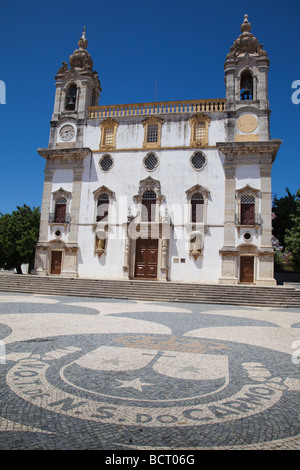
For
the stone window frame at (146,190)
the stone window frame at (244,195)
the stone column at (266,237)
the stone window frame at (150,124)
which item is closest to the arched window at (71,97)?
the stone window frame at (150,124)

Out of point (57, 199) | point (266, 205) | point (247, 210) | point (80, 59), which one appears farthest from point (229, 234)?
point (80, 59)

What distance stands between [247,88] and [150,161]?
8.98 metres

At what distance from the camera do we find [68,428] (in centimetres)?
295

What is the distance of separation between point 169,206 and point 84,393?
1968 cm

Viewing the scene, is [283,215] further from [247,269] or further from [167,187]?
[167,187]

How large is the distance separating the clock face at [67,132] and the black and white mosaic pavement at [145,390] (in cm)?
2078

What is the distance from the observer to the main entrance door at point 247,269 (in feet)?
69.4

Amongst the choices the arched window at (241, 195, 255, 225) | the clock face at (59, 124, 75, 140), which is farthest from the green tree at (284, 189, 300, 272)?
the clock face at (59, 124, 75, 140)

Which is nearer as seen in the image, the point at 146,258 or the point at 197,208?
the point at 197,208

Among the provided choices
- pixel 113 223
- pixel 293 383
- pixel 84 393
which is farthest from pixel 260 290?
pixel 84 393

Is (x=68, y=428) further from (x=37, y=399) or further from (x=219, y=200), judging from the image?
(x=219, y=200)

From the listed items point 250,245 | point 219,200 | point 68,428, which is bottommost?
point 68,428

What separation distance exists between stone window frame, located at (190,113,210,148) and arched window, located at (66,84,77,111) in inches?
393

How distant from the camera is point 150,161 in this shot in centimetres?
2394
